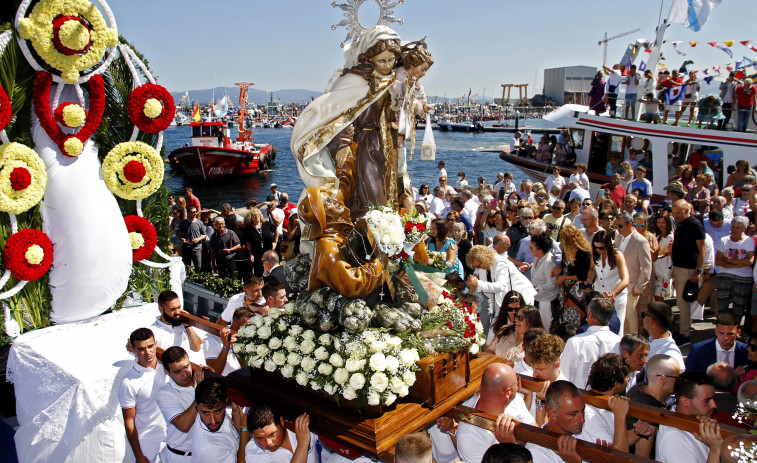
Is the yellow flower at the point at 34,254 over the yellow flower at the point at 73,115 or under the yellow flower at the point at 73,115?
under

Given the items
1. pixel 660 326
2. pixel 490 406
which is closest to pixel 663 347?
pixel 660 326

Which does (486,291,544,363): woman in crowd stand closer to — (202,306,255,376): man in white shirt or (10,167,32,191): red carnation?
(202,306,255,376): man in white shirt

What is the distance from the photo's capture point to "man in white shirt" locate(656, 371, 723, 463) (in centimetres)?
329

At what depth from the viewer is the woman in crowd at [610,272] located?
245 inches

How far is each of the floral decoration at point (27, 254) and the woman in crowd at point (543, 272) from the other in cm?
479

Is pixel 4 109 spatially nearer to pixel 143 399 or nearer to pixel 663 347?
pixel 143 399

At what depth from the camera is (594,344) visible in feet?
15.6

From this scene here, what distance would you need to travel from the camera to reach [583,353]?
4723mm

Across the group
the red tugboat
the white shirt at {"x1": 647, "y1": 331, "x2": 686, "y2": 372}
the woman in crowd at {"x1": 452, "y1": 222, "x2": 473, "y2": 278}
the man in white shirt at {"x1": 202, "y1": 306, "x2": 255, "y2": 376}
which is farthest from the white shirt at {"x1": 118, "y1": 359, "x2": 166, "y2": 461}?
the red tugboat

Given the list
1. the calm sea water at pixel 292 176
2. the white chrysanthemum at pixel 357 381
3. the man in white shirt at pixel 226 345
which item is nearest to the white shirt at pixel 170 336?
the man in white shirt at pixel 226 345

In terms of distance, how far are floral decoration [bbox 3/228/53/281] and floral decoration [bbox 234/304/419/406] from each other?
1830 millimetres

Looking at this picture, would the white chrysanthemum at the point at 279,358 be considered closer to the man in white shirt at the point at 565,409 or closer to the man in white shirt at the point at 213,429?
the man in white shirt at the point at 213,429

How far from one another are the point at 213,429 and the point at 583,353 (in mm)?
2888

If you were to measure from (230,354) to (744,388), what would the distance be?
3.81 meters
